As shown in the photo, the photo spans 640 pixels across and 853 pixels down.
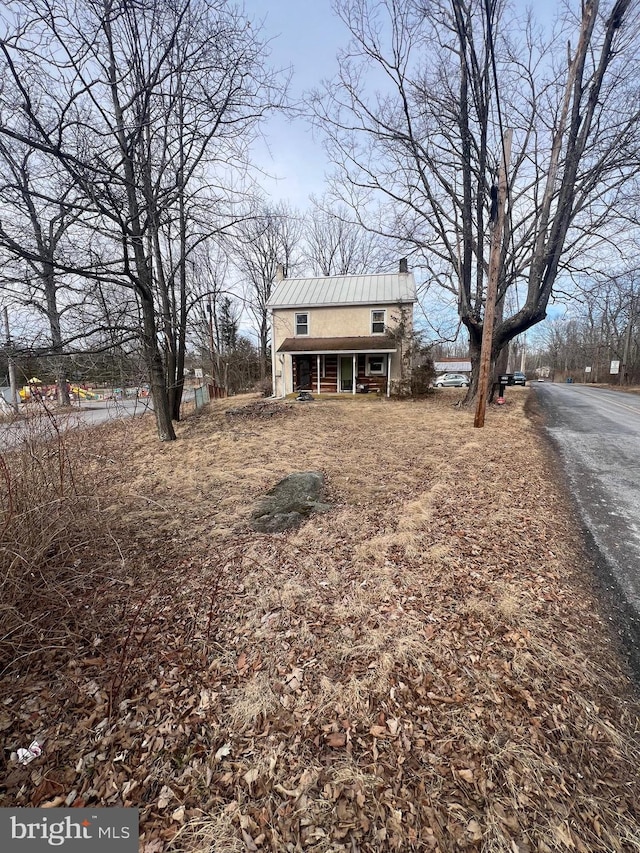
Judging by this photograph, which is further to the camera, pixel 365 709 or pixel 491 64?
pixel 491 64

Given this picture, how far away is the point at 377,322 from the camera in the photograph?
18438 mm

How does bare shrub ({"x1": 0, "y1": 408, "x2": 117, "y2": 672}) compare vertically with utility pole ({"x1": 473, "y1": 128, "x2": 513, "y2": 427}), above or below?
below

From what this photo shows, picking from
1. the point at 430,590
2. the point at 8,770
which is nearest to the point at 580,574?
the point at 430,590

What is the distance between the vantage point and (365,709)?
1937 millimetres

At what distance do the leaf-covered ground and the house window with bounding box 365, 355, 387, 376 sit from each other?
14883 mm

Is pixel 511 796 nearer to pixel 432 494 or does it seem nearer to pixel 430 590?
pixel 430 590

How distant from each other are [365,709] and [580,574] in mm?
2439

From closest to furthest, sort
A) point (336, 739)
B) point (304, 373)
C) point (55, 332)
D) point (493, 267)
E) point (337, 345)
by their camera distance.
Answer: point (336, 739) → point (55, 332) → point (493, 267) → point (337, 345) → point (304, 373)

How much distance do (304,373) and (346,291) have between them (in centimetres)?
498

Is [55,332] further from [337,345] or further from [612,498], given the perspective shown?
[337,345]

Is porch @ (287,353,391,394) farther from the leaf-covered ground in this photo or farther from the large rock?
the leaf-covered ground

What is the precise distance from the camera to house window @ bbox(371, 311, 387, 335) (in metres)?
18.4

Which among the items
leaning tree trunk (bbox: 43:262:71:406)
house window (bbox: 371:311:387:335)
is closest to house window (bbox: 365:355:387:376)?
house window (bbox: 371:311:387:335)

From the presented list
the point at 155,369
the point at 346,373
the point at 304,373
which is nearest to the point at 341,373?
the point at 346,373
